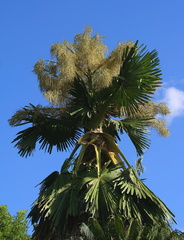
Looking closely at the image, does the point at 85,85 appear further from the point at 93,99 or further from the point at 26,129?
the point at 26,129

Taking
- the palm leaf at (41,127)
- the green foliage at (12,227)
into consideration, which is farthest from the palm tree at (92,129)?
the green foliage at (12,227)

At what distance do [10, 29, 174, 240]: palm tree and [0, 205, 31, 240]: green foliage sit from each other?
26.0 feet

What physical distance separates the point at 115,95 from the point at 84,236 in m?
4.02

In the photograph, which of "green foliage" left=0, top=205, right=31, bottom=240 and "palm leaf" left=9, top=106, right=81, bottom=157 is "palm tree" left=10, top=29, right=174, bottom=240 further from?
"green foliage" left=0, top=205, right=31, bottom=240

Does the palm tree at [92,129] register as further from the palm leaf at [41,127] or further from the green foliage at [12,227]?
the green foliage at [12,227]

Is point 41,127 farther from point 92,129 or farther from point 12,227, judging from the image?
point 12,227

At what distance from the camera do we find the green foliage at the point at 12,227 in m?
18.5

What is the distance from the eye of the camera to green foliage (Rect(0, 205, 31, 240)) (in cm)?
1847

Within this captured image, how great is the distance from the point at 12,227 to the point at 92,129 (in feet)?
31.0

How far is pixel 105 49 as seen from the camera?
1162cm

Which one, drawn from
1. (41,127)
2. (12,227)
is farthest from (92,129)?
(12,227)

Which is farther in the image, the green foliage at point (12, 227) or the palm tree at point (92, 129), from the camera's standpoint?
the green foliage at point (12, 227)

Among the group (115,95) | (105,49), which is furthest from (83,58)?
(115,95)

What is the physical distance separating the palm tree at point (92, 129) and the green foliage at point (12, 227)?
7.91 meters
